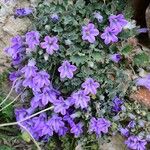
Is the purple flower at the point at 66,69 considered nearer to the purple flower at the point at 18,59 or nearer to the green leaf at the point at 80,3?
the purple flower at the point at 18,59

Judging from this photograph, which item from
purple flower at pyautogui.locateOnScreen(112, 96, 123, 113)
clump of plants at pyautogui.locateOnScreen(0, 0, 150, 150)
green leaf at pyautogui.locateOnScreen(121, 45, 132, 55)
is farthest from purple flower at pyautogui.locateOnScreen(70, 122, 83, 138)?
green leaf at pyautogui.locateOnScreen(121, 45, 132, 55)

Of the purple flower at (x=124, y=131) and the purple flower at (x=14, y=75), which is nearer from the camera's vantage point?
the purple flower at (x=124, y=131)

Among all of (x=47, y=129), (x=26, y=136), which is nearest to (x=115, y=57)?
(x=47, y=129)

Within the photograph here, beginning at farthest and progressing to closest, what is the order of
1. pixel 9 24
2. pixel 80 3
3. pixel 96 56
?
1. pixel 9 24
2. pixel 80 3
3. pixel 96 56

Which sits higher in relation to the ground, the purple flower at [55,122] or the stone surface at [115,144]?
the purple flower at [55,122]

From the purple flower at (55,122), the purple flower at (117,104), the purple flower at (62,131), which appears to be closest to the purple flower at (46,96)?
the purple flower at (55,122)

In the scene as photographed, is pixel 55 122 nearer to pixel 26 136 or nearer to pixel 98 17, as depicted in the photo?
pixel 26 136

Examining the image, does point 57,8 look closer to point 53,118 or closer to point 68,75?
point 68,75
